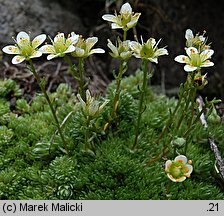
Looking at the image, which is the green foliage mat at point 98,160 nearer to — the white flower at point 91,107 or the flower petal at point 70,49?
the white flower at point 91,107

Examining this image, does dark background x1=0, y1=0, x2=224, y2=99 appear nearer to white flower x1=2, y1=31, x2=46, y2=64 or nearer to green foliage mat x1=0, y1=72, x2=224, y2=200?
green foliage mat x1=0, y1=72, x2=224, y2=200

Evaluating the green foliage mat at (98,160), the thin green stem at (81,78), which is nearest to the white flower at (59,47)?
the thin green stem at (81,78)

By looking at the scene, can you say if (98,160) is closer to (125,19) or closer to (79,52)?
(79,52)

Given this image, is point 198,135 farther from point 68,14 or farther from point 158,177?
point 68,14

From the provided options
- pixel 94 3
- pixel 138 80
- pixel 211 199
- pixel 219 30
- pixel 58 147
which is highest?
pixel 94 3

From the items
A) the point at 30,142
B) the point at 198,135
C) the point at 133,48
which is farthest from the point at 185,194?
the point at 30,142

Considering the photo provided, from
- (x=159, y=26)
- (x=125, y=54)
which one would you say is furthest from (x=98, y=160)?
(x=159, y=26)
